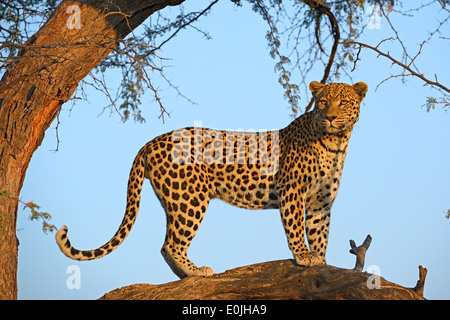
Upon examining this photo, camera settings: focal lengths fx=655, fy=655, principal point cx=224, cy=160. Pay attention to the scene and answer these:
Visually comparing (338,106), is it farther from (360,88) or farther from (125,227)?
(125,227)

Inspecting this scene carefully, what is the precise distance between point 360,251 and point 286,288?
123 cm

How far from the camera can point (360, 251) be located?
721cm

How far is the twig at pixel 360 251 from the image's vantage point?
705 cm

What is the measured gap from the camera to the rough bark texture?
247 inches

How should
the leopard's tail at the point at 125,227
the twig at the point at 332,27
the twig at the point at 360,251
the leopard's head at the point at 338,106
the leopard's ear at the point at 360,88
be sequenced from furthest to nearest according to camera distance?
the twig at the point at 332,27, the twig at the point at 360,251, the leopard's ear at the point at 360,88, the leopard's head at the point at 338,106, the leopard's tail at the point at 125,227

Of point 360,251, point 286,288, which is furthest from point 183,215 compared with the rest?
point 360,251

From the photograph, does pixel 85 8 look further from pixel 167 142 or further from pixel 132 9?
pixel 167 142

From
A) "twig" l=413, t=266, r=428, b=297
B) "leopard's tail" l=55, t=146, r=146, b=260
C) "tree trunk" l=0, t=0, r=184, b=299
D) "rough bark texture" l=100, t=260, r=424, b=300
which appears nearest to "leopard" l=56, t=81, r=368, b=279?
"leopard's tail" l=55, t=146, r=146, b=260

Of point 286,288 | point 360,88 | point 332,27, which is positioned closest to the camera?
point 286,288

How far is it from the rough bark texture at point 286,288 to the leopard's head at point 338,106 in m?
1.44

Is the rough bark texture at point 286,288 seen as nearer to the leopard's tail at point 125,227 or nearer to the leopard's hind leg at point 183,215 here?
the leopard's hind leg at point 183,215

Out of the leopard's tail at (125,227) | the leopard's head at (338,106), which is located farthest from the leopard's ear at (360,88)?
the leopard's tail at (125,227)

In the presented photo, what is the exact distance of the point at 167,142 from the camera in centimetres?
680
